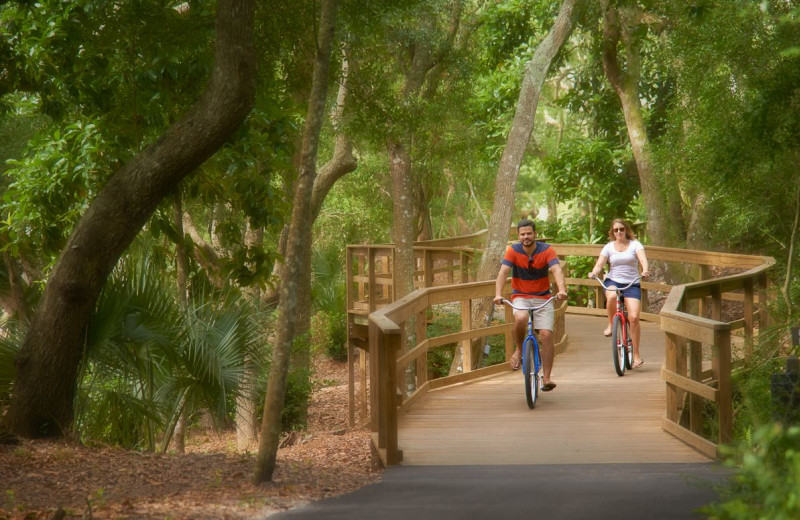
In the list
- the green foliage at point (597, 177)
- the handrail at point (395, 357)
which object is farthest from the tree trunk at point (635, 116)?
the handrail at point (395, 357)

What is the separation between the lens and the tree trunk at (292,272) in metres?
6.82

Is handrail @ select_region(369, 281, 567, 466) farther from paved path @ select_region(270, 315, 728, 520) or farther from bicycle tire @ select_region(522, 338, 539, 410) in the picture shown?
bicycle tire @ select_region(522, 338, 539, 410)

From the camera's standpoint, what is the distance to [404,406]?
9.51 meters

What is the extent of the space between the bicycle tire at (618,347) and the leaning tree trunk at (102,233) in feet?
17.8

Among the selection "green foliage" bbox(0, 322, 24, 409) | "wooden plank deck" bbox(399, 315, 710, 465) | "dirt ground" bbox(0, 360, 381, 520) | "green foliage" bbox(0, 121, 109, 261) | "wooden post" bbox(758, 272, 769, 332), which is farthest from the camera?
"wooden post" bbox(758, 272, 769, 332)

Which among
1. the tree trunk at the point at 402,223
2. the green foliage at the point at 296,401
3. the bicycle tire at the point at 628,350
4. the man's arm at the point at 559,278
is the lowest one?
the green foliage at the point at 296,401

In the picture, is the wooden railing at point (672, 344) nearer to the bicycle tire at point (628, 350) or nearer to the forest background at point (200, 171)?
the forest background at point (200, 171)

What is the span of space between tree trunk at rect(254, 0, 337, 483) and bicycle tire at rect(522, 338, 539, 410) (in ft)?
10.2

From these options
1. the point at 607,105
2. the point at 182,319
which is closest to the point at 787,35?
the point at 182,319

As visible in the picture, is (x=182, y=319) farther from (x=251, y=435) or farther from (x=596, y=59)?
(x=596, y=59)

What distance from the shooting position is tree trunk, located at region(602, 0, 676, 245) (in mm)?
19906

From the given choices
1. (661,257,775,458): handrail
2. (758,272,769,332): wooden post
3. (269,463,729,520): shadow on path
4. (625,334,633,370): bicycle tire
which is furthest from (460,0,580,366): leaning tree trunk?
(269,463,729,520): shadow on path

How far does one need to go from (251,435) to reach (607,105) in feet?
37.0

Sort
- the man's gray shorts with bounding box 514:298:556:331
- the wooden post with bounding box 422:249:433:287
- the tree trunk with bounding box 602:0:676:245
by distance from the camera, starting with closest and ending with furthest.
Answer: the man's gray shorts with bounding box 514:298:556:331
the wooden post with bounding box 422:249:433:287
the tree trunk with bounding box 602:0:676:245
